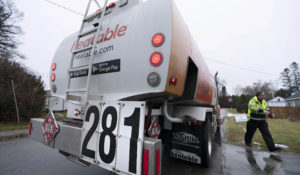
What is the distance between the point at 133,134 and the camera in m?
1.33

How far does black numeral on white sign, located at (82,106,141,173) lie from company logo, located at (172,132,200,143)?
5.70 ft

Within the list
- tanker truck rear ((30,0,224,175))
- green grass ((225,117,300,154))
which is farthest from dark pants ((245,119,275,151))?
tanker truck rear ((30,0,224,175))

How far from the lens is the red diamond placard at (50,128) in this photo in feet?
6.02

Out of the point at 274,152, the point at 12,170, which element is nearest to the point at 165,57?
the point at 12,170

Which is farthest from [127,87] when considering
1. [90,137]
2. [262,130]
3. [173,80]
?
[262,130]

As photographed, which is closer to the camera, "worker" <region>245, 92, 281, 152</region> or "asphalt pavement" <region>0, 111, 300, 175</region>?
"asphalt pavement" <region>0, 111, 300, 175</region>

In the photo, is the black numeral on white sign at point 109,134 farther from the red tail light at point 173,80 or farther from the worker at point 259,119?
the worker at point 259,119

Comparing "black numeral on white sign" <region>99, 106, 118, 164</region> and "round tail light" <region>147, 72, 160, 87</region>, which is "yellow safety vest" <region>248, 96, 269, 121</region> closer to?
"round tail light" <region>147, 72, 160, 87</region>

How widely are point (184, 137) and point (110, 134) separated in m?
1.80

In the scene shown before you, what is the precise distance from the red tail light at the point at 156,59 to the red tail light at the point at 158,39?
0.11 metres

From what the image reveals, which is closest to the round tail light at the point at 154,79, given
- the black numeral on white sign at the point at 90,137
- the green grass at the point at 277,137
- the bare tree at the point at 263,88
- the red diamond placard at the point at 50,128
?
the black numeral on white sign at the point at 90,137

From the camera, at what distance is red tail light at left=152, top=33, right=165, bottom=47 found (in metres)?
1.55

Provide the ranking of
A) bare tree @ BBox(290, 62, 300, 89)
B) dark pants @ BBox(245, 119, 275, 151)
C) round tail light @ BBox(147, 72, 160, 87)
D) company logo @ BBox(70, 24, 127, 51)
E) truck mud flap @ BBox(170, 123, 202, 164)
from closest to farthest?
round tail light @ BBox(147, 72, 160, 87) < company logo @ BBox(70, 24, 127, 51) < truck mud flap @ BBox(170, 123, 202, 164) < dark pants @ BBox(245, 119, 275, 151) < bare tree @ BBox(290, 62, 300, 89)

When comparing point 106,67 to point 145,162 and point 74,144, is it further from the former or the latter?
point 145,162
